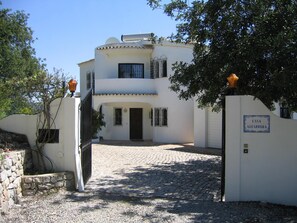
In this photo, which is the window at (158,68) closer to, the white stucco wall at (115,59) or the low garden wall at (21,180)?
the white stucco wall at (115,59)

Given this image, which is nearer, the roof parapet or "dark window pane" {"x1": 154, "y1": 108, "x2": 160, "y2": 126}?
"dark window pane" {"x1": 154, "y1": 108, "x2": 160, "y2": 126}

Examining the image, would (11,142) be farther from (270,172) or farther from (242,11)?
(242,11)

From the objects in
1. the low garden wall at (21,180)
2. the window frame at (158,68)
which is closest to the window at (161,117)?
the window frame at (158,68)

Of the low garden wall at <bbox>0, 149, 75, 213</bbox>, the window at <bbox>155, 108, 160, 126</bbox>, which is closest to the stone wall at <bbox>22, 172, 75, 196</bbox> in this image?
Result: the low garden wall at <bbox>0, 149, 75, 213</bbox>

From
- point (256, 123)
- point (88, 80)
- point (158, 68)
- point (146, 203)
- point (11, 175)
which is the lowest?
point (146, 203)

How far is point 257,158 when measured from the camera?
7.47 meters

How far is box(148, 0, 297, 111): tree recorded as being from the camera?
7559mm

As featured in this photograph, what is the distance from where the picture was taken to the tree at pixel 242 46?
7559 mm

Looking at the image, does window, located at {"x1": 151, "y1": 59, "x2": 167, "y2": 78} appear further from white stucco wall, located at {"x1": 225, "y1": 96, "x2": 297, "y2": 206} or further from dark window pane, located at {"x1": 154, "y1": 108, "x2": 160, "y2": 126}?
white stucco wall, located at {"x1": 225, "y1": 96, "x2": 297, "y2": 206}

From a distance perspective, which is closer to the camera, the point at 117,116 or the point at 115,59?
the point at 115,59

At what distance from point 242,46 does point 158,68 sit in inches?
581

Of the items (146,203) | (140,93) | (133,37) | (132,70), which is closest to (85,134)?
(146,203)

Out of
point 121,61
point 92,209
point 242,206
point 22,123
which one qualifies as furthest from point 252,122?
point 121,61

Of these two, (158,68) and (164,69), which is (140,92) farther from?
(164,69)
